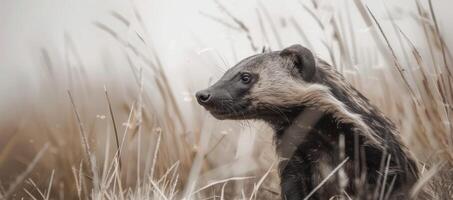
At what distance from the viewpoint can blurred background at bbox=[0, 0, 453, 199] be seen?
9.33ft

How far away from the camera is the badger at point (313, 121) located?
8.05ft

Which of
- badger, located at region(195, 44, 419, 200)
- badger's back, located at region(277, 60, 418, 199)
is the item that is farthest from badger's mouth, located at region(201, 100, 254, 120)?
badger's back, located at region(277, 60, 418, 199)

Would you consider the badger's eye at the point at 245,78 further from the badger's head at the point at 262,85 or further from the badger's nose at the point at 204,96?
the badger's nose at the point at 204,96

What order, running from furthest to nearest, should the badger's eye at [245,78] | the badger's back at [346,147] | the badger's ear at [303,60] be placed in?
the badger's eye at [245,78]
the badger's ear at [303,60]
the badger's back at [346,147]

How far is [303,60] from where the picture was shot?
2545 millimetres

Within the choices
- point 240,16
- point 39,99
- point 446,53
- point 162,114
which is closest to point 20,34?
point 39,99

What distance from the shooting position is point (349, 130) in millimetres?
2512

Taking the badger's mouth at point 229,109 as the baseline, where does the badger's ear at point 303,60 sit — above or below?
above

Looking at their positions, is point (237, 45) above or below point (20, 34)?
below

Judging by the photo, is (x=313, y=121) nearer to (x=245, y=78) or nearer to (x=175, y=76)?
(x=245, y=78)

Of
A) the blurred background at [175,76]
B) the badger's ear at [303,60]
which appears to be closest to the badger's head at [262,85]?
the badger's ear at [303,60]

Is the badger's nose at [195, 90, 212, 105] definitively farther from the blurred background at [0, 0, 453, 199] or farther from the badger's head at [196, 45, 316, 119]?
the blurred background at [0, 0, 453, 199]

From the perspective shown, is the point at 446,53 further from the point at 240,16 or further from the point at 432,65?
the point at 240,16

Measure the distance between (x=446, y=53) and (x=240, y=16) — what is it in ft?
3.01
